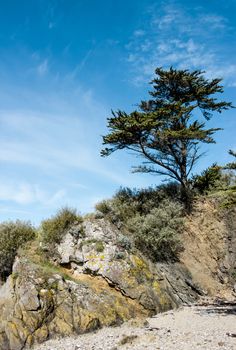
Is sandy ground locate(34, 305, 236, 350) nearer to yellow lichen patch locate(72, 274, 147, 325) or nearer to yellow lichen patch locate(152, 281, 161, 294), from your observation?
yellow lichen patch locate(72, 274, 147, 325)

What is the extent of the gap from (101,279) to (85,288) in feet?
5.06

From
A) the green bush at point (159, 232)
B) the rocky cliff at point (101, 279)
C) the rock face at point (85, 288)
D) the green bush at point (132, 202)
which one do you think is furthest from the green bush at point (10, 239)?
the green bush at point (159, 232)

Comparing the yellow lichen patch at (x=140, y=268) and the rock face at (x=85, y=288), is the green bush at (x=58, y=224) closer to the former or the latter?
the rock face at (x=85, y=288)

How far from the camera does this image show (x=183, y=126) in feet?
74.0

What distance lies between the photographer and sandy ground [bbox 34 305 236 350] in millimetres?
8914

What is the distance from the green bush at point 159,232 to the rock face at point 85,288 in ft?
3.03

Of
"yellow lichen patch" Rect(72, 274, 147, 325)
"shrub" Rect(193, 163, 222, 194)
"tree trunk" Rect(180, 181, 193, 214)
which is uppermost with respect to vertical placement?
"shrub" Rect(193, 163, 222, 194)

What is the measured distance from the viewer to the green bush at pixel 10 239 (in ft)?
47.1

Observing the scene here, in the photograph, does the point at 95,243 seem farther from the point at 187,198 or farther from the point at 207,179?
the point at 207,179

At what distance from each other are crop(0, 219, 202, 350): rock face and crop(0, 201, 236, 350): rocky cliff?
0.10 ft

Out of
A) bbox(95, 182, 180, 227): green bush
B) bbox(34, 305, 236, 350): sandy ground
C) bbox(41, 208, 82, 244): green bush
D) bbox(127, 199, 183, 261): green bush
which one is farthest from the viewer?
bbox(95, 182, 180, 227): green bush

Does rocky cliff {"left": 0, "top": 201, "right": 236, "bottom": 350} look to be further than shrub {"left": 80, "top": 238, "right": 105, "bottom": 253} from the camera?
No

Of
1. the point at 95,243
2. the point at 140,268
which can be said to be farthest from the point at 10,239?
the point at 140,268

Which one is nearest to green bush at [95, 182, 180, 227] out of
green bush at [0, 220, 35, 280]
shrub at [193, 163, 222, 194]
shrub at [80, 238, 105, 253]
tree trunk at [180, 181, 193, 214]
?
tree trunk at [180, 181, 193, 214]
